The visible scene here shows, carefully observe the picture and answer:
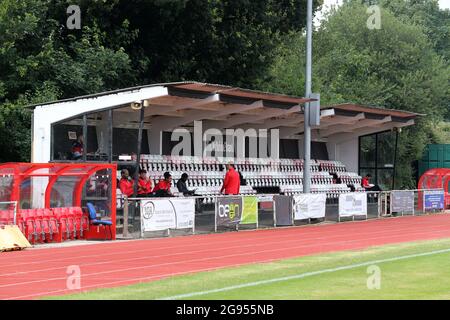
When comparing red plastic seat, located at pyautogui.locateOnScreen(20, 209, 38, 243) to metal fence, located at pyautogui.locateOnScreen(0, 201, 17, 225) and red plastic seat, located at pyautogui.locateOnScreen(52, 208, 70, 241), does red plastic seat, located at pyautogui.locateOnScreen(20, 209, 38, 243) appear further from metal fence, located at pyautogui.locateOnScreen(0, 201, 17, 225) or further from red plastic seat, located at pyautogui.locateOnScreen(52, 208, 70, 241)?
red plastic seat, located at pyautogui.locateOnScreen(52, 208, 70, 241)

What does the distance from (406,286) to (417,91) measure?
44.5 meters

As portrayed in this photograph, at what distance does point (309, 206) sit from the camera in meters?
30.5

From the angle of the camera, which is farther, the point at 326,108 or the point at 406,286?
the point at 326,108

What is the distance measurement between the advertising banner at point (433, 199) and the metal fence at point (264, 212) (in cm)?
14

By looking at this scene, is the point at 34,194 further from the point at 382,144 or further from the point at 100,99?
Answer: the point at 382,144

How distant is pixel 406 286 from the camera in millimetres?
12555

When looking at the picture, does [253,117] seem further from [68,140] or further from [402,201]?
[68,140]

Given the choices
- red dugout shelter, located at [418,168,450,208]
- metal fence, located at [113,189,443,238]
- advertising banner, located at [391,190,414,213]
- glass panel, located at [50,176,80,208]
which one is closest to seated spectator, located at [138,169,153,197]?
metal fence, located at [113,189,443,238]

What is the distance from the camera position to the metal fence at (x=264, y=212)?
23.5 m

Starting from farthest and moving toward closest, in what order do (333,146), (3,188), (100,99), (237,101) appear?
(333,146) → (237,101) → (100,99) → (3,188)

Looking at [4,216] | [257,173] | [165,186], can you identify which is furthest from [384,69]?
[4,216]

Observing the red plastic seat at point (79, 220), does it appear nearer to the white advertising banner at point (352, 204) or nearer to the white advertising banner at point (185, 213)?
the white advertising banner at point (185, 213)

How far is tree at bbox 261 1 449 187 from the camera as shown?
53656 mm

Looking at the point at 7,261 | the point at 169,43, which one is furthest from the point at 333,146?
the point at 7,261
